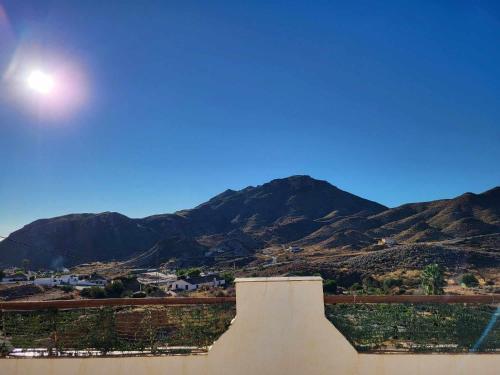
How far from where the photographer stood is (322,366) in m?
3.52

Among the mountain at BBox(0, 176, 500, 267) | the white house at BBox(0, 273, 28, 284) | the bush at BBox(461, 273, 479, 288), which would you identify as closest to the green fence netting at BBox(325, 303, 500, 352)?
the bush at BBox(461, 273, 479, 288)

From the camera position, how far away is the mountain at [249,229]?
2463 inches

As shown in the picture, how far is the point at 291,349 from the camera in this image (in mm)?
3547

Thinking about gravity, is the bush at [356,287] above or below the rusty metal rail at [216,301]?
below

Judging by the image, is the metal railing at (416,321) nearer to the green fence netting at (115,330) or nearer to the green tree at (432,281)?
A: the green fence netting at (115,330)

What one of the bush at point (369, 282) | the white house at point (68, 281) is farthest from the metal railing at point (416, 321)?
the white house at point (68, 281)

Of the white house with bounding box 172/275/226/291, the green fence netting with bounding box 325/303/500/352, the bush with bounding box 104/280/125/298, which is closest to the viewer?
the green fence netting with bounding box 325/303/500/352

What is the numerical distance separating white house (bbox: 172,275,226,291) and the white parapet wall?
111 ft

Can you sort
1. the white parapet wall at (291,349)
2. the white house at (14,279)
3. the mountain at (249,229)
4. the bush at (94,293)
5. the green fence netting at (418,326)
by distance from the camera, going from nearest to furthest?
1. the white parapet wall at (291,349)
2. the green fence netting at (418,326)
3. the bush at (94,293)
4. the white house at (14,279)
5. the mountain at (249,229)

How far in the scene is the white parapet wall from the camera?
354 centimetres

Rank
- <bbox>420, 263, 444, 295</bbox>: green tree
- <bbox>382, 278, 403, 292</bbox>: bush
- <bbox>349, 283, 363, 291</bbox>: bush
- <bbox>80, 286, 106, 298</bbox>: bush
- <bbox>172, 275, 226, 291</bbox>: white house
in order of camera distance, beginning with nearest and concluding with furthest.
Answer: <bbox>420, 263, 444, 295</bbox>: green tree, <bbox>382, 278, 403, 292</bbox>: bush, <bbox>80, 286, 106, 298</bbox>: bush, <bbox>349, 283, 363, 291</bbox>: bush, <bbox>172, 275, 226, 291</bbox>: white house

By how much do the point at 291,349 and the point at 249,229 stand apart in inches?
3363

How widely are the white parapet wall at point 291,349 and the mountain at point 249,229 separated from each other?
49132mm

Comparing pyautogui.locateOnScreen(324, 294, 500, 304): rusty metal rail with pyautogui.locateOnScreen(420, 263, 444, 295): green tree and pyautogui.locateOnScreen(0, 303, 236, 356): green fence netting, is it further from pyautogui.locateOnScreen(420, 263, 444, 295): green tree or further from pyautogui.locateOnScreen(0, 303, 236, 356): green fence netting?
pyautogui.locateOnScreen(420, 263, 444, 295): green tree
